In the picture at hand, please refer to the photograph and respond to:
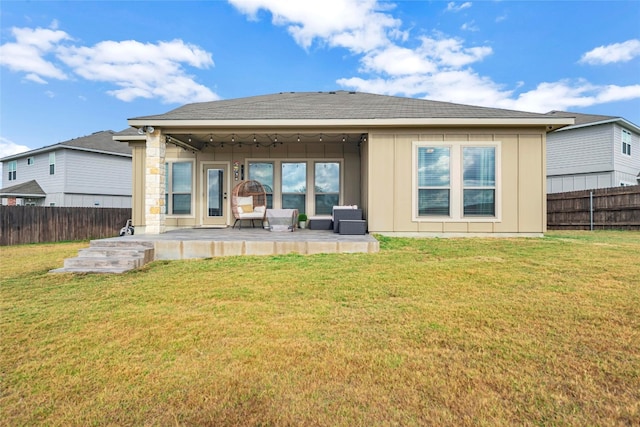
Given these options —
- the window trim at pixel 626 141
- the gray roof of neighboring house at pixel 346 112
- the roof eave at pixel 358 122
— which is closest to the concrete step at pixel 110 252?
the roof eave at pixel 358 122

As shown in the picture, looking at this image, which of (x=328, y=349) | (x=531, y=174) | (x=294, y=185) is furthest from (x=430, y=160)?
(x=328, y=349)

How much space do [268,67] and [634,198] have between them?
49.3 ft

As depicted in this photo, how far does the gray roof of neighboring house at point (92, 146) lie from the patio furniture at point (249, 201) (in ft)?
37.3

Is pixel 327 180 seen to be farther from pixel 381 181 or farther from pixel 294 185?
pixel 381 181

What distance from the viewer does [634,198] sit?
31.9 feet

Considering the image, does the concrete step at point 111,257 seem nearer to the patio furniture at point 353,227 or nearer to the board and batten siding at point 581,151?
the patio furniture at point 353,227

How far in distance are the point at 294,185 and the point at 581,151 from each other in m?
15.3

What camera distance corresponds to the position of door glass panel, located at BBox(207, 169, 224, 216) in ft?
30.9

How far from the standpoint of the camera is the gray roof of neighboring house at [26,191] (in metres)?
16.5

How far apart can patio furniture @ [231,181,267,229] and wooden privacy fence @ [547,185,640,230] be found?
1111 centimetres

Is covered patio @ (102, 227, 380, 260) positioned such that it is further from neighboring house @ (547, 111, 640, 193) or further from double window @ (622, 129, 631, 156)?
double window @ (622, 129, 631, 156)

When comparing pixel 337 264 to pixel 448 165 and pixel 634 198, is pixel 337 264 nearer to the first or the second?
pixel 448 165

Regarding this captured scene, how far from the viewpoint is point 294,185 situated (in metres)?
9.27

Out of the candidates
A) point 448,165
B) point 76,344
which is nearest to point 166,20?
point 448,165
